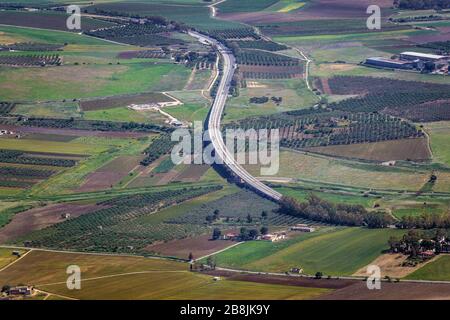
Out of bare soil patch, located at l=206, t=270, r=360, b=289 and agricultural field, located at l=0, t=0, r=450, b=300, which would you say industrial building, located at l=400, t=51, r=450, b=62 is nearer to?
agricultural field, located at l=0, t=0, r=450, b=300

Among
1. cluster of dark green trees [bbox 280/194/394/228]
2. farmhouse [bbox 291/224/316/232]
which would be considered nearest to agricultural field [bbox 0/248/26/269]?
farmhouse [bbox 291/224/316/232]

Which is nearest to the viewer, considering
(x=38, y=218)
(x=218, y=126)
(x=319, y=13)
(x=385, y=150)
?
(x=38, y=218)

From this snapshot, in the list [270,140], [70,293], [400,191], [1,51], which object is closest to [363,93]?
[270,140]

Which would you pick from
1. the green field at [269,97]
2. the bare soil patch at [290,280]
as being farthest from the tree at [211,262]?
the green field at [269,97]

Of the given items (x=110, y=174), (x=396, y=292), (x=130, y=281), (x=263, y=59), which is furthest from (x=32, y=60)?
(x=396, y=292)

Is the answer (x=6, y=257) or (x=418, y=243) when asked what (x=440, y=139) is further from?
(x=6, y=257)
